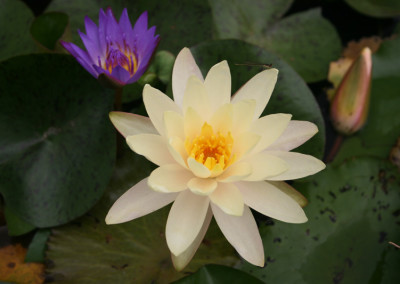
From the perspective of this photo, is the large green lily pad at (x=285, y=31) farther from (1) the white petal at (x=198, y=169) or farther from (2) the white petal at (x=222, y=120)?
(1) the white petal at (x=198, y=169)

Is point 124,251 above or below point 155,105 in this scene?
below

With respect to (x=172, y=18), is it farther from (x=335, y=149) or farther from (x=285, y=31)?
(x=335, y=149)

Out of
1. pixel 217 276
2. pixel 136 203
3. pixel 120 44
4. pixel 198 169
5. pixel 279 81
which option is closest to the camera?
pixel 198 169

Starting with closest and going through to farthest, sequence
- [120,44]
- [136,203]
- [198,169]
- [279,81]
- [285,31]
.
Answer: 1. [198,169]
2. [136,203]
3. [120,44]
4. [279,81]
5. [285,31]

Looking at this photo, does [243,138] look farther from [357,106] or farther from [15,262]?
[15,262]

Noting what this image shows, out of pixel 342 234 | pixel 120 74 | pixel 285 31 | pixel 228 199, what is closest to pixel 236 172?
pixel 228 199

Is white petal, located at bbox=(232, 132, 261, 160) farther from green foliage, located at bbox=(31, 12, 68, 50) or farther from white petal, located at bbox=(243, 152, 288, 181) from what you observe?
green foliage, located at bbox=(31, 12, 68, 50)
